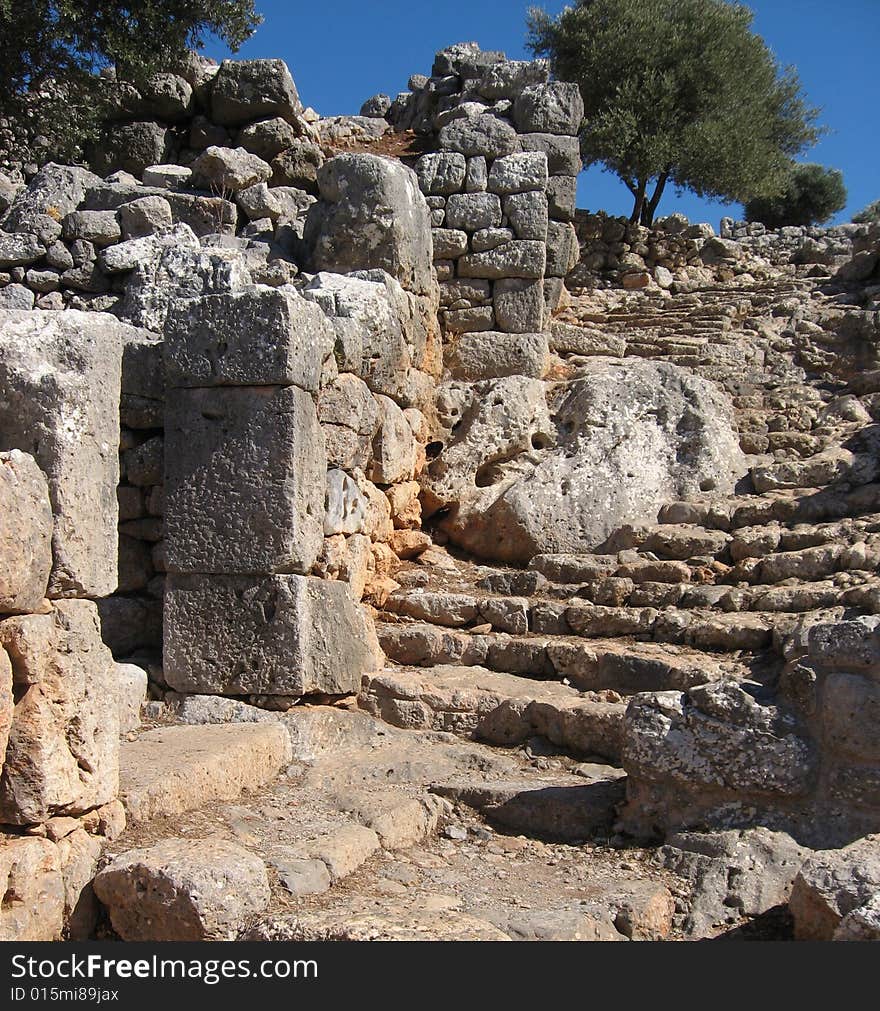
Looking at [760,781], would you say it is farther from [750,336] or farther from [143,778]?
[750,336]

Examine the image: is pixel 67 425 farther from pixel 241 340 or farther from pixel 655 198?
pixel 655 198

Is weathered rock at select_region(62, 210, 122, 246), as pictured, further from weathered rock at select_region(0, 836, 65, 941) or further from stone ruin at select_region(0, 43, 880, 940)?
weathered rock at select_region(0, 836, 65, 941)

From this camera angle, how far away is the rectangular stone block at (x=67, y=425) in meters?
3.87

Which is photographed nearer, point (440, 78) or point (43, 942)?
point (43, 942)

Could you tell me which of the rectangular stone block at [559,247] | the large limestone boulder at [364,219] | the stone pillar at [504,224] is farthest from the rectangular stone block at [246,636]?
the rectangular stone block at [559,247]

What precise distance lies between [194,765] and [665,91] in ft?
52.3

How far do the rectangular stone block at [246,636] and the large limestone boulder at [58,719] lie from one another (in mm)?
1641

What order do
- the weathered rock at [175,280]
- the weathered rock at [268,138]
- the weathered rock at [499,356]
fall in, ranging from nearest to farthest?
1. the weathered rock at [175,280]
2. the weathered rock at [499,356]
3. the weathered rock at [268,138]

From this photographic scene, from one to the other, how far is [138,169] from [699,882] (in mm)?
9650

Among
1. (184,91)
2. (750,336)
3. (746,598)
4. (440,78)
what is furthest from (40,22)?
(746,598)

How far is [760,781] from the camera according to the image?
438 cm

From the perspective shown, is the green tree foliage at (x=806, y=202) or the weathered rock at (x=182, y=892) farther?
the green tree foliage at (x=806, y=202)

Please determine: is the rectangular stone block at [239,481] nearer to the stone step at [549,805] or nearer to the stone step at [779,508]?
the stone step at [549,805]

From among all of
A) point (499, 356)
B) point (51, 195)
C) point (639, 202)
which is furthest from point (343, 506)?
point (639, 202)
